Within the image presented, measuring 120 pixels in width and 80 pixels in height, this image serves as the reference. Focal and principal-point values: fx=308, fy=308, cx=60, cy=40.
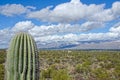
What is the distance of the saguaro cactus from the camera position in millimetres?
6449

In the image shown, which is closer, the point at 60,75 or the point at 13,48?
the point at 13,48

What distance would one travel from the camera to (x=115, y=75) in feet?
101

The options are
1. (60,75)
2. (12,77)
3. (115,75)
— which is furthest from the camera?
(115,75)

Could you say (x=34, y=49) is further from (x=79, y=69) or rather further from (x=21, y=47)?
(x=79, y=69)

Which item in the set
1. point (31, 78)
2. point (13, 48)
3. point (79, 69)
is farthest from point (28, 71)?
point (79, 69)

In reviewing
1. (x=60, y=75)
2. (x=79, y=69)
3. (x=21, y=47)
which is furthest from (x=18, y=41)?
(x=79, y=69)

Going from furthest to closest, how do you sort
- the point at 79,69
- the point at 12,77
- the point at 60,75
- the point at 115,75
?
the point at 79,69
the point at 115,75
the point at 60,75
the point at 12,77

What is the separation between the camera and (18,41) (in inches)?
257

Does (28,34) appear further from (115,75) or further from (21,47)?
(115,75)

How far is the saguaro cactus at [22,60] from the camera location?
645 cm

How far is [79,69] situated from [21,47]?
30039 millimetres

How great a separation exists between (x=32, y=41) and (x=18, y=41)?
30cm

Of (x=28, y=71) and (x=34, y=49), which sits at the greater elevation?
(x=34, y=49)

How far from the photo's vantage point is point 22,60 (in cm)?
648
